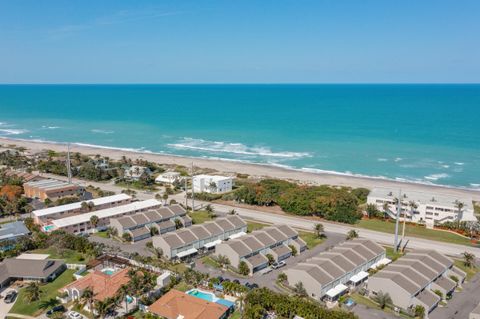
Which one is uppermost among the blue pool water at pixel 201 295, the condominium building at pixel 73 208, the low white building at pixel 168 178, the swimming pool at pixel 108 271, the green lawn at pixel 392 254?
the low white building at pixel 168 178

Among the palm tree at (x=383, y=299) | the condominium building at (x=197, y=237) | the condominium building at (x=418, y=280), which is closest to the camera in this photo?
the condominium building at (x=418, y=280)

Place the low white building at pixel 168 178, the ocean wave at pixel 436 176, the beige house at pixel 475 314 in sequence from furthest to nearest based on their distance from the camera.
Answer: the ocean wave at pixel 436 176 < the low white building at pixel 168 178 < the beige house at pixel 475 314

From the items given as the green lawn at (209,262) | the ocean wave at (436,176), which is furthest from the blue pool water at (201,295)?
the ocean wave at (436,176)

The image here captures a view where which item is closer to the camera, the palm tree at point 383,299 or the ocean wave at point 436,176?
the palm tree at point 383,299

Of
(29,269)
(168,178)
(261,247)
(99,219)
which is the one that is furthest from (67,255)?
(168,178)

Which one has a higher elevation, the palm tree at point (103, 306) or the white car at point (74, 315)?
the palm tree at point (103, 306)

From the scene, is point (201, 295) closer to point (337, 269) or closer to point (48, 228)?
point (337, 269)

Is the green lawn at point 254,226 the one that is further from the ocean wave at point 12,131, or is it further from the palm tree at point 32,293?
the ocean wave at point 12,131
